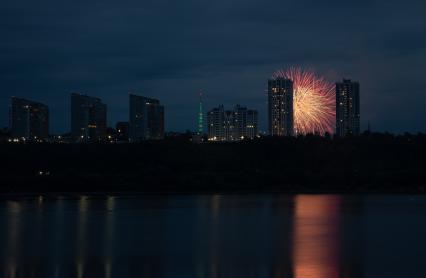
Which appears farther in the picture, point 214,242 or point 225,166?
point 225,166

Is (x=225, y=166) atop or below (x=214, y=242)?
atop

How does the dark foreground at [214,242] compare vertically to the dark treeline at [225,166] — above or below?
below

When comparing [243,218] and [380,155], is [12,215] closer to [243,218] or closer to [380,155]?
[243,218]

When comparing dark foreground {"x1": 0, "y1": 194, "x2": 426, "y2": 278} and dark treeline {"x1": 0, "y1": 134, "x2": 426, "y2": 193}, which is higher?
dark treeline {"x1": 0, "y1": 134, "x2": 426, "y2": 193}

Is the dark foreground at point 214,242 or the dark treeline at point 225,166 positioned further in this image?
the dark treeline at point 225,166
